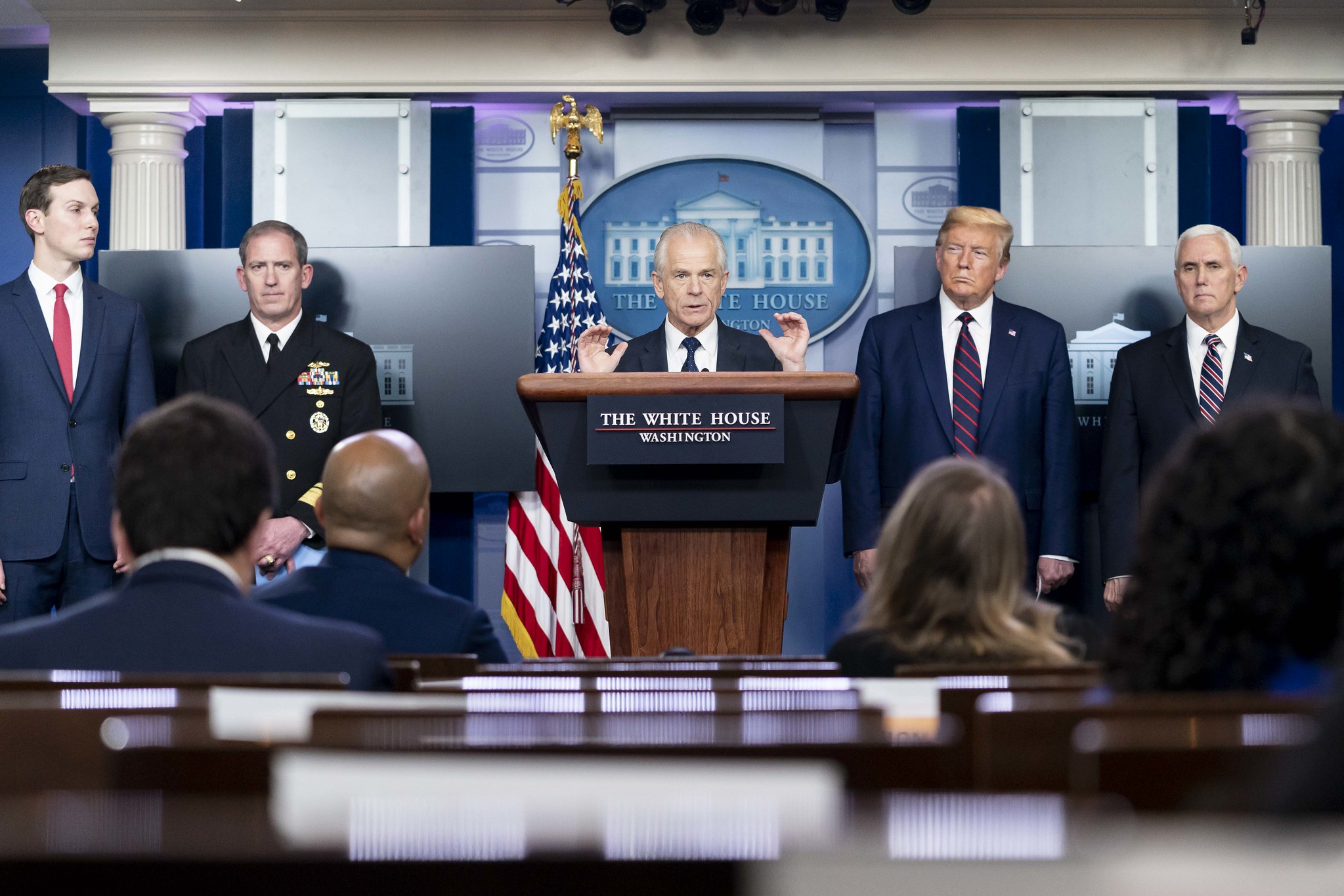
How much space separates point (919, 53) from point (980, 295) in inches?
63.1

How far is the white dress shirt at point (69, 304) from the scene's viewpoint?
4.30 meters

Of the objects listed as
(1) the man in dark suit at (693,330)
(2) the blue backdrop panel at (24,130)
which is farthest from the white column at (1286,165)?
(2) the blue backdrop panel at (24,130)

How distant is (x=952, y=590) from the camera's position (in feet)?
5.77

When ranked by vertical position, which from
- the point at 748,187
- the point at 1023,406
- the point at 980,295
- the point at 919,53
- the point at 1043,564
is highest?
the point at 919,53

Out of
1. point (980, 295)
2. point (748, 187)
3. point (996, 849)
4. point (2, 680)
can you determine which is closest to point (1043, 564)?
point (980, 295)

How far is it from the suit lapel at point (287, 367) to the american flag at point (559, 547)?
90cm

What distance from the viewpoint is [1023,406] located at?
4.30 metres

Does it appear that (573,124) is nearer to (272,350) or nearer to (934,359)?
Answer: (272,350)

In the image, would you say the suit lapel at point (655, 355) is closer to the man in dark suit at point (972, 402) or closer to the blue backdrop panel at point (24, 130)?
the man in dark suit at point (972, 402)

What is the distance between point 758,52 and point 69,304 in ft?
9.41

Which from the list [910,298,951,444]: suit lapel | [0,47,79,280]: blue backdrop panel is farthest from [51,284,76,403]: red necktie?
[910,298,951,444]: suit lapel

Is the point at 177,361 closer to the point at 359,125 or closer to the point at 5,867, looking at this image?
the point at 359,125

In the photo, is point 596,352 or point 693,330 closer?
point 596,352

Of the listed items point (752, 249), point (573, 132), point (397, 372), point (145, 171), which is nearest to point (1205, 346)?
point (752, 249)
